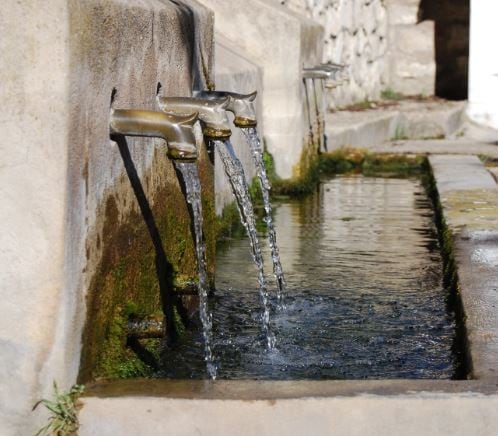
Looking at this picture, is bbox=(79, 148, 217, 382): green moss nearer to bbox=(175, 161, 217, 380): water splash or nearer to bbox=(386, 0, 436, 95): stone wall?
bbox=(175, 161, 217, 380): water splash

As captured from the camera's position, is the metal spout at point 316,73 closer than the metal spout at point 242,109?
No

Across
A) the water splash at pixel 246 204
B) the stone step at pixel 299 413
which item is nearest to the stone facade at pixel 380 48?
the water splash at pixel 246 204

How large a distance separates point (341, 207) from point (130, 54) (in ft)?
12.5

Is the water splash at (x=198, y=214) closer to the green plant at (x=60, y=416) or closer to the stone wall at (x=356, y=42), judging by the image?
the green plant at (x=60, y=416)

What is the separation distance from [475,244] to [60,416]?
2.44 meters

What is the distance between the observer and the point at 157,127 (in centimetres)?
284

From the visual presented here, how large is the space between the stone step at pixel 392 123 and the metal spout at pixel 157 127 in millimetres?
5730

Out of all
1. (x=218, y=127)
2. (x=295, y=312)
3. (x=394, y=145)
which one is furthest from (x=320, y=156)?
(x=218, y=127)

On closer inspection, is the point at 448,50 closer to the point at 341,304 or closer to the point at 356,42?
the point at 356,42

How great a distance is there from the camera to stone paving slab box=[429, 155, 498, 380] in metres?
3.10

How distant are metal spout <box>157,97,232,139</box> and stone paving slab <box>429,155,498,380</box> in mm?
906

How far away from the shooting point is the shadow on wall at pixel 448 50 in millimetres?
11969

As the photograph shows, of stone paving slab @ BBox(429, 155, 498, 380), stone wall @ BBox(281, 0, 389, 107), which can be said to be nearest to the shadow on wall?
stone wall @ BBox(281, 0, 389, 107)

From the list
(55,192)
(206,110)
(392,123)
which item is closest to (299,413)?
(55,192)
